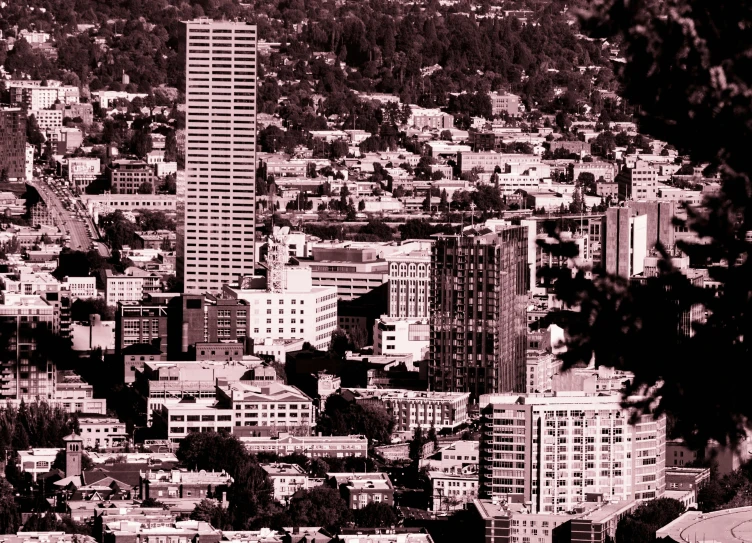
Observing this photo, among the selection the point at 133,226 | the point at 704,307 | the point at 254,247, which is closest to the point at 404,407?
the point at 254,247

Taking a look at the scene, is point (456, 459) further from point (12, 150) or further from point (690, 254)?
point (12, 150)

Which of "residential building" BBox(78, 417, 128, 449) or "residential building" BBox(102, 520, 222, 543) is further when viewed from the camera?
"residential building" BBox(78, 417, 128, 449)

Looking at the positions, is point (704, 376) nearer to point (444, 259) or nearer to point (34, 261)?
point (444, 259)

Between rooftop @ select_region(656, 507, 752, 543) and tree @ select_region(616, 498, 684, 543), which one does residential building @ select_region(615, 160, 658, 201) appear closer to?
tree @ select_region(616, 498, 684, 543)

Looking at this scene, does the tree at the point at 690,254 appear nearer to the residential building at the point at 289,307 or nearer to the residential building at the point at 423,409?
the residential building at the point at 423,409

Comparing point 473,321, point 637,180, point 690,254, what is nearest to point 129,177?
point 637,180

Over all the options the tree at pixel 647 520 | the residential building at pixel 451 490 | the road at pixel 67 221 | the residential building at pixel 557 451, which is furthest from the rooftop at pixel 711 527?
the road at pixel 67 221

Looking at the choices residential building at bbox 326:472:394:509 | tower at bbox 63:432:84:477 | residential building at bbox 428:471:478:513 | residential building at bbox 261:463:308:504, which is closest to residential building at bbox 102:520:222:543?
residential building at bbox 326:472:394:509
